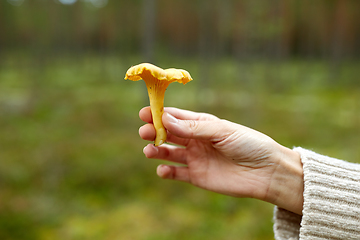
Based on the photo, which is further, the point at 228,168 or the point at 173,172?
the point at 173,172

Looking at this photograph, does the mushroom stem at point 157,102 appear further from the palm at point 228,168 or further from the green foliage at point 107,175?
the green foliage at point 107,175

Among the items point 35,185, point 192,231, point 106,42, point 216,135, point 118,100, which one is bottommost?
point 192,231

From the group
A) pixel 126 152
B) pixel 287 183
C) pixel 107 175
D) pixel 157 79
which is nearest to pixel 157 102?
pixel 157 79

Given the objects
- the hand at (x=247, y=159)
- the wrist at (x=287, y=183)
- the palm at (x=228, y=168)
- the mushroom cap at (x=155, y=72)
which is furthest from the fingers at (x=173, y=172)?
the mushroom cap at (x=155, y=72)

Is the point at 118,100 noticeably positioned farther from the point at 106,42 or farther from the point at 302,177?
the point at 106,42

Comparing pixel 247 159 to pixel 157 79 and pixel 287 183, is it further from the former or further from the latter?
pixel 157 79

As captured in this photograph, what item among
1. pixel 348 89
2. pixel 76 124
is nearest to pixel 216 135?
pixel 76 124
